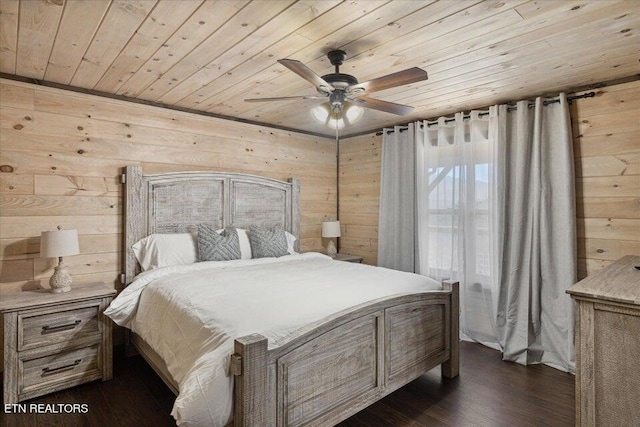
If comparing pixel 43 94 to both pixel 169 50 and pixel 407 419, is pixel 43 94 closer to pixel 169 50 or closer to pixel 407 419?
pixel 169 50

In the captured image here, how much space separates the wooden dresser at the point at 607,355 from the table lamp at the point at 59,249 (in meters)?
3.16

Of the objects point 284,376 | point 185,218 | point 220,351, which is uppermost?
point 185,218

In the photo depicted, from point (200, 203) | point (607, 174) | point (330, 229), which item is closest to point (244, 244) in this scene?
point (200, 203)

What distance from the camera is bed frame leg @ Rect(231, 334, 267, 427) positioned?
1503mm

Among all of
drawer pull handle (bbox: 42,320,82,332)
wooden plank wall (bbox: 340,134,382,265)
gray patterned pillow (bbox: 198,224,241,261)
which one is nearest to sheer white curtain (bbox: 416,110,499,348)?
wooden plank wall (bbox: 340,134,382,265)

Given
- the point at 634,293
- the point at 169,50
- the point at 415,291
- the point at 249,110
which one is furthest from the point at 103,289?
the point at 634,293

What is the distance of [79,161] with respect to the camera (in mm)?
3018

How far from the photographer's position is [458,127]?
12.0 feet

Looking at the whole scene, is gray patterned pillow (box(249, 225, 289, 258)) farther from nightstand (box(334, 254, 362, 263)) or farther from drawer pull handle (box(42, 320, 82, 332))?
drawer pull handle (box(42, 320, 82, 332))

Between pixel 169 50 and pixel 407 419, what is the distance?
2799mm

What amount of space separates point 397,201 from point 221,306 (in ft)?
8.85

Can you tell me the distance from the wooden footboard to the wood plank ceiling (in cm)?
159

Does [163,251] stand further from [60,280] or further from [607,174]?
[607,174]

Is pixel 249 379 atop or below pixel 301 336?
below
